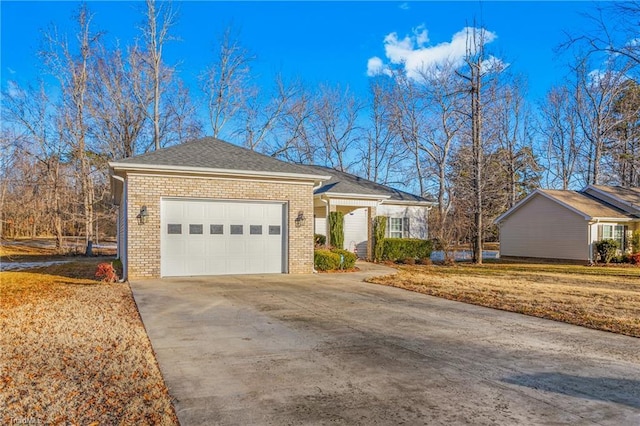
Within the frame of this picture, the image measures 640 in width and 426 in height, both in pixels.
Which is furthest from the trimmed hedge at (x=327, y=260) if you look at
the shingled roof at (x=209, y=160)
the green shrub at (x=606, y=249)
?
the green shrub at (x=606, y=249)

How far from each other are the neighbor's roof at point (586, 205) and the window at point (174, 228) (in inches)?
748

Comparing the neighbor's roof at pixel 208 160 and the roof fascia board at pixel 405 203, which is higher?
the neighbor's roof at pixel 208 160

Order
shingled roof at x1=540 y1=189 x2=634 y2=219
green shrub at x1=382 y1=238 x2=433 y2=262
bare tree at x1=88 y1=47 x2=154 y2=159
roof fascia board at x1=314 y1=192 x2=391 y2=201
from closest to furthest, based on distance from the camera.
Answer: roof fascia board at x1=314 y1=192 x2=391 y2=201 < green shrub at x1=382 y1=238 x2=433 y2=262 < shingled roof at x1=540 y1=189 x2=634 y2=219 < bare tree at x1=88 y1=47 x2=154 y2=159

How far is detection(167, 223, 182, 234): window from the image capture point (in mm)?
12562

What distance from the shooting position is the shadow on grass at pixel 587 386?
404 centimetres

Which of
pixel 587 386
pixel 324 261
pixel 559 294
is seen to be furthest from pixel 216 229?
pixel 587 386

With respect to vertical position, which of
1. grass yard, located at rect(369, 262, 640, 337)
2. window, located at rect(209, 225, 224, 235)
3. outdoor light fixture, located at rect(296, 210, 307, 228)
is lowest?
grass yard, located at rect(369, 262, 640, 337)

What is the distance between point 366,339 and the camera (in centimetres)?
613

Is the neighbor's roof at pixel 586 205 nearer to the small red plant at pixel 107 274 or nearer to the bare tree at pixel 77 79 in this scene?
the small red plant at pixel 107 274

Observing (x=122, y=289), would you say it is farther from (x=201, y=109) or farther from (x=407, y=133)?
(x=407, y=133)

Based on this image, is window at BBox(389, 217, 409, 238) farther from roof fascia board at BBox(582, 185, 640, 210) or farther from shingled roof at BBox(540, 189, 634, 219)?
roof fascia board at BBox(582, 185, 640, 210)

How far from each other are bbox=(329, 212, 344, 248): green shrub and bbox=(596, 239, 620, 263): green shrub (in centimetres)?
1319

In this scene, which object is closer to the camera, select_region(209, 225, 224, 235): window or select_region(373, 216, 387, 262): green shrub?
select_region(209, 225, 224, 235): window

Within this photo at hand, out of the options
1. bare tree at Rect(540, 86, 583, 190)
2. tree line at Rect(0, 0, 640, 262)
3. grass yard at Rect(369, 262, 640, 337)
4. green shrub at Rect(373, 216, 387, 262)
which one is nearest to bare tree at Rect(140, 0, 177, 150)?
tree line at Rect(0, 0, 640, 262)
